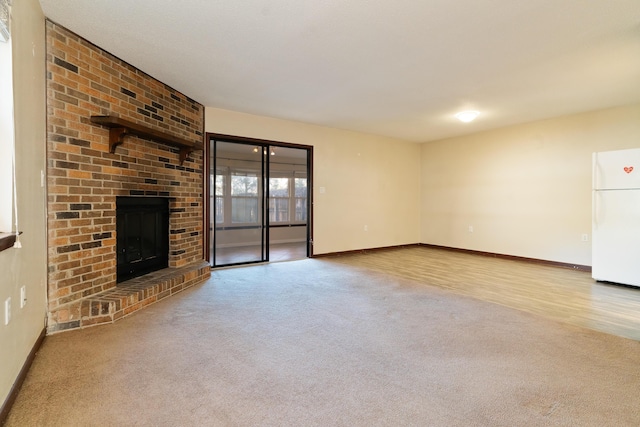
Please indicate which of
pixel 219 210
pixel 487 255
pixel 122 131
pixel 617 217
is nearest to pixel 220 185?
pixel 219 210

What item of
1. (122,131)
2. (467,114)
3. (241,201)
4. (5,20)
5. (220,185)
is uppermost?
(467,114)

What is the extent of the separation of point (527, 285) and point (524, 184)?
245 cm

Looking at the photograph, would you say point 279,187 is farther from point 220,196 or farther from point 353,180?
point 220,196

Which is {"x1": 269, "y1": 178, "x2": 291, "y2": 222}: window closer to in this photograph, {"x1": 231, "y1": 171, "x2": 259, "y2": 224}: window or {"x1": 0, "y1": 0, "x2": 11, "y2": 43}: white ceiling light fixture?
{"x1": 231, "y1": 171, "x2": 259, "y2": 224}: window

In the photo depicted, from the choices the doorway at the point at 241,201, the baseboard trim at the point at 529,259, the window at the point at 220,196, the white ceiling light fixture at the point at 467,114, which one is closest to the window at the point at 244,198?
the doorway at the point at 241,201

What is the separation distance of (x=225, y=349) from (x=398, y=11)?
279 centimetres

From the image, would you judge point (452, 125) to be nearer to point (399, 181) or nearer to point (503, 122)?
point (503, 122)

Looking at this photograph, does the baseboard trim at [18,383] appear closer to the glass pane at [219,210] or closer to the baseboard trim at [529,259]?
the glass pane at [219,210]

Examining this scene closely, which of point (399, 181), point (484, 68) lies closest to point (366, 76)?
point (484, 68)

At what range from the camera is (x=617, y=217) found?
13.6ft

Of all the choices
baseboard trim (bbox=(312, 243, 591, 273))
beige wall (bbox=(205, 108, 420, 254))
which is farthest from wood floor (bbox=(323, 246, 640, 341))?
beige wall (bbox=(205, 108, 420, 254))

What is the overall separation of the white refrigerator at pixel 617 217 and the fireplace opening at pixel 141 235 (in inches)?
224

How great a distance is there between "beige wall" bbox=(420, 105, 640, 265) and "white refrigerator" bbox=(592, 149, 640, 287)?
3.05 feet

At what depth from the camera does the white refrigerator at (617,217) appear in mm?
3994
